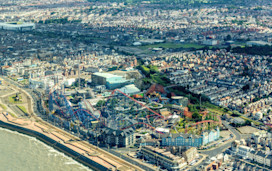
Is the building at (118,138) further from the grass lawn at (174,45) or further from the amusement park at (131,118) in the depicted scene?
the grass lawn at (174,45)

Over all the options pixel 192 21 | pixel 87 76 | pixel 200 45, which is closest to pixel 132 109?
pixel 87 76

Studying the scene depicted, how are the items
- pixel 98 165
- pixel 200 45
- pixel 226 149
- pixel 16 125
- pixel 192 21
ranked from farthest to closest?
pixel 192 21, pixel 200 45, pixel 16 125, pixel 226 149, pixel 98 165

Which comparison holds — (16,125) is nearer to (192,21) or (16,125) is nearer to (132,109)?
(132,109)

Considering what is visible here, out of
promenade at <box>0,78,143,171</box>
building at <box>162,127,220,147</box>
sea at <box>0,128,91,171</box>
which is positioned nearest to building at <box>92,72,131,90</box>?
A: promenade at <box>0,78,143,171</box>

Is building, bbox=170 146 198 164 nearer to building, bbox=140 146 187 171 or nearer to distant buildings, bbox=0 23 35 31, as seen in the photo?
building, bbox=140 146 187 171

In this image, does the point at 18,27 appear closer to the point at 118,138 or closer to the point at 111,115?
the point at 111,115

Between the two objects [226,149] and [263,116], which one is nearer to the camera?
[226,149]

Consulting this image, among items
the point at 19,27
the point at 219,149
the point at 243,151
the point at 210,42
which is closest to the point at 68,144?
the point at 219,149
